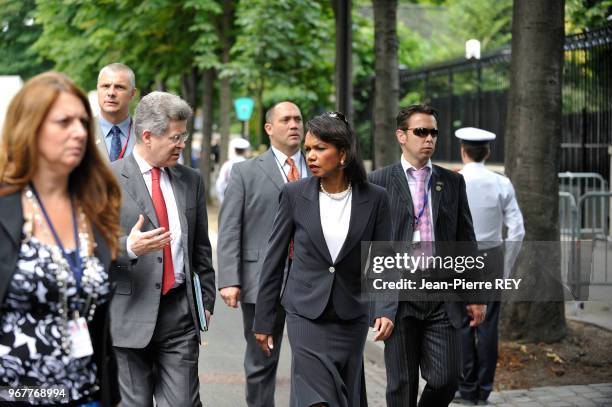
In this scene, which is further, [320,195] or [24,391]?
[320,195]

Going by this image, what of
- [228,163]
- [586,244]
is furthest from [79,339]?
[228,163]

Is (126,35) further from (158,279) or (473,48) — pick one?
(158,279)

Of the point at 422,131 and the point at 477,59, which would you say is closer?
the point at 422,131

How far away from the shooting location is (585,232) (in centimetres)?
1370

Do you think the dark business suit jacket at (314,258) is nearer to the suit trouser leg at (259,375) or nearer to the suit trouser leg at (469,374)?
the suit trouser leg at (259,375)

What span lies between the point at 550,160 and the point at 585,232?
428 centimetres

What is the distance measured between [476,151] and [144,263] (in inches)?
141

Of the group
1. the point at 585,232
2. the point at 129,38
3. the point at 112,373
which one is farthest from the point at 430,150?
the point at 129,38

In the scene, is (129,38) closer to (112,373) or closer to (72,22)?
(72,22)

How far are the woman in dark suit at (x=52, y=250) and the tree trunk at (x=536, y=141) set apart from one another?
6.55 metres

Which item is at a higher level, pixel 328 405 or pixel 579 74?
pixel 579 74

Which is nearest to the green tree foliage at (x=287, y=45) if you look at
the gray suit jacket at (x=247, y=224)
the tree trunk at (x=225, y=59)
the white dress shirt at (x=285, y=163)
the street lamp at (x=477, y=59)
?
the tree trunk at (x=225, y=59)

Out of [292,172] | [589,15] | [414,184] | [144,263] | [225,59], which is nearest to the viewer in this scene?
[144,263]

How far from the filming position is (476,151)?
8.31 metres
